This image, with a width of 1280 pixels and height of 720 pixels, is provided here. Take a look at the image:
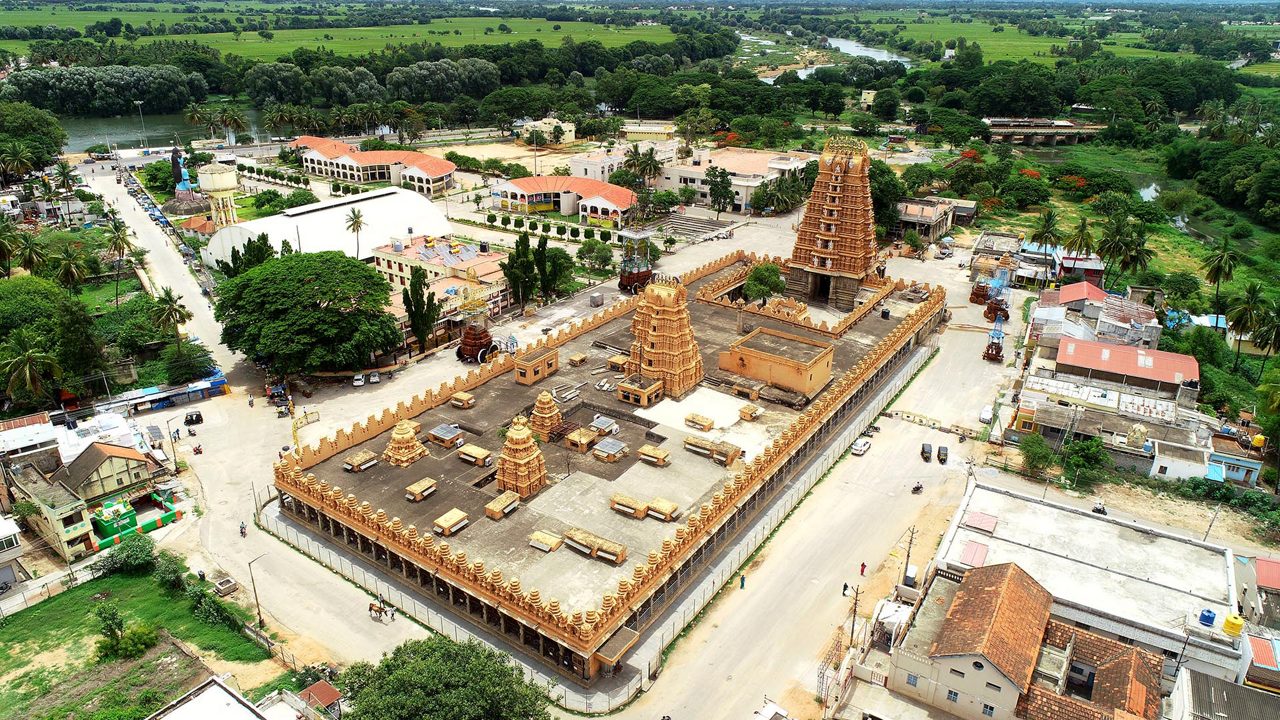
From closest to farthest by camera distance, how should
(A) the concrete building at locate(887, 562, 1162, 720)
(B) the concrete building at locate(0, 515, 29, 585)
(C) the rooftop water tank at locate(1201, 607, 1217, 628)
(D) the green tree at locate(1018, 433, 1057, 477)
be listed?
(A) the concrete building at locate(887, 562, 1162, 720) < (C) the rooftop water tank at locate(1201, 607, 1217, 628) < (B) the concrete building at locate(0, 515, 29, 585) < (D) the green tree at locate(1018, 433, 1057, 477)

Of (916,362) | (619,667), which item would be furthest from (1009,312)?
(619,667)

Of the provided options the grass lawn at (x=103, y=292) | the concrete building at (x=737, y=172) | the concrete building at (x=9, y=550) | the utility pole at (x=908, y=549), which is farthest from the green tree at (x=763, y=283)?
the grass lawn at (x=103, y=292)

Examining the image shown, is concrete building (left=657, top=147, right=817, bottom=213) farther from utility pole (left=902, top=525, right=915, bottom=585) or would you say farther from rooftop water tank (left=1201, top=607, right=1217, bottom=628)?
rooftop water tank (left=1201, top=607, right=1217, bottom=628)

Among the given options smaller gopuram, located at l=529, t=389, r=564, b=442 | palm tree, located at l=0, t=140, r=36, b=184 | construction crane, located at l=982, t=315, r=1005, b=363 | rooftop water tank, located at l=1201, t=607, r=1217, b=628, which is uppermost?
palm tree, located at l=0, t=140, r=36, b=184

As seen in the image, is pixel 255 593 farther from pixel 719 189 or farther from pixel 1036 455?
pixel 719 189

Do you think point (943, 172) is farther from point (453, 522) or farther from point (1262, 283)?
point (453, 522)

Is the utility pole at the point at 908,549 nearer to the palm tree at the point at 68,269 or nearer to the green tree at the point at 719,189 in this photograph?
the green tree at the point at 719,189

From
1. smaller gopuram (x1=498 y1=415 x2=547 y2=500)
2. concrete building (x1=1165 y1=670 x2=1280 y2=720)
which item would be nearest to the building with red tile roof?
smaller gopuram (x1=498 y1=415 x2=547 y2=500)
